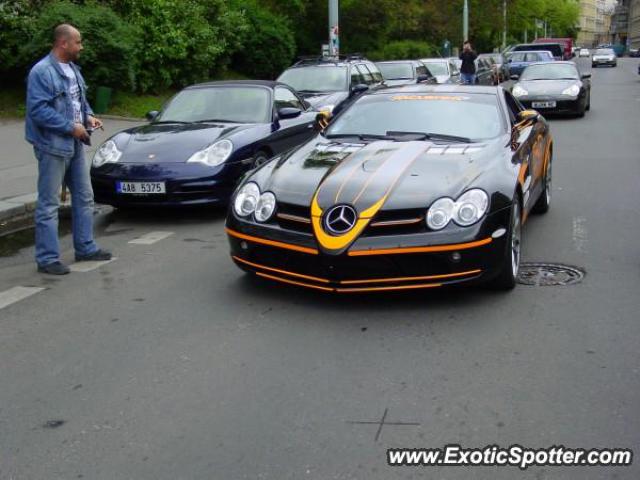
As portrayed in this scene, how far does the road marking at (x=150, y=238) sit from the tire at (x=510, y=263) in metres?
3.41

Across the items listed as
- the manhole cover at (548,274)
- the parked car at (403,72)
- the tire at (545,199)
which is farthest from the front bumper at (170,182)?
the parked car at (403,72)

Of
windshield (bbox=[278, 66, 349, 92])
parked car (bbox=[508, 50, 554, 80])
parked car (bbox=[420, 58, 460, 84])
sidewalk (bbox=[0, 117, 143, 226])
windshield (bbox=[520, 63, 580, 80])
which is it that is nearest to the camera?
sidewalk (bbox=[0, 117, 143, 226])

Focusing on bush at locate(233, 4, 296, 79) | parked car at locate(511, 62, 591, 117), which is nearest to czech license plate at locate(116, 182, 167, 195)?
parked car at locate(511, 62, 591, 117)

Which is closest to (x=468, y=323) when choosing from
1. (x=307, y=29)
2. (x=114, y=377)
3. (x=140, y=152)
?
(x=114, y=377)

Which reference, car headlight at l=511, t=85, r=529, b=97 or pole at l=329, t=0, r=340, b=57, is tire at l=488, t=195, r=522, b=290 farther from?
pole at l=329, t=0, r=340, b=57

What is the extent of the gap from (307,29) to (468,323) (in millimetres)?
32329

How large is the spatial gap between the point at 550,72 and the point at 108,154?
1396cm

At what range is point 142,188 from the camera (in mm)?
8109

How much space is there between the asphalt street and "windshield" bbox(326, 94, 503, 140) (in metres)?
1.18

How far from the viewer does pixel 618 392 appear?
3898 millimetres

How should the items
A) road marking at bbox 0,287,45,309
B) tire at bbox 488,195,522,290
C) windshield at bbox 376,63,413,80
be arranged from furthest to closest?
windshield at bbox 376,63,413,80, road marking at bbox 0,287,45,309, tire at bbox 488,195,522,290

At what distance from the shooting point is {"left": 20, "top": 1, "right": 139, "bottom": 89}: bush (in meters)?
17.1

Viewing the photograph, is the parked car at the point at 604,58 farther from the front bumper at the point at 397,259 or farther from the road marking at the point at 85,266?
the front bumper at the point at 397,259

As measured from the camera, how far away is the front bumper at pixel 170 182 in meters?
8.12
